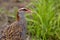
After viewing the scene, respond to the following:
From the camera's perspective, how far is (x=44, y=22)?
14.9 ft

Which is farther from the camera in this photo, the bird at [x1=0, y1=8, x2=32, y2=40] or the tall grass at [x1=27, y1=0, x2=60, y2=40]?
the tall grass at [x1=27, y1=0, x2=60, y2=40]

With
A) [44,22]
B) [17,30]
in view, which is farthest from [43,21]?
[17,30]

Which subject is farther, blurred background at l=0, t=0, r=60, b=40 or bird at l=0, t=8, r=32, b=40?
blurred background at l=0, t=0, r=60, b=40

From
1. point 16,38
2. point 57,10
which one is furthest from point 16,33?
point 57,10

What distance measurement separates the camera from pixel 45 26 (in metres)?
4.49

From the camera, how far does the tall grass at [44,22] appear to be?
4.48 metres

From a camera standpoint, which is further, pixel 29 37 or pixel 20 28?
pixel 29 37

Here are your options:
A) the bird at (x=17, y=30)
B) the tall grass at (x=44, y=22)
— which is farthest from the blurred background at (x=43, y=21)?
the bird at (x=17, y=30)

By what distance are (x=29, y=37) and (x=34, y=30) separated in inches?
6.6

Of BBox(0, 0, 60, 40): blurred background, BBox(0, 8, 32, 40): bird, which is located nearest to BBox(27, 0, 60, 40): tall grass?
BBox(0, 0, 60, 40): blurred background

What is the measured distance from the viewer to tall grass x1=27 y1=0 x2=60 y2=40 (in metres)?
4.48

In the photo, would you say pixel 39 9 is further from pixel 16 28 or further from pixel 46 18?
pixel 16 28

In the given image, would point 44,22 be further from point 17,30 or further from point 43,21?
point 17,30

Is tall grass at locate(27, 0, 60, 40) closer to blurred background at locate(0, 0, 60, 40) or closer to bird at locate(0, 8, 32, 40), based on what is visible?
blurred background at locate(0, 0, 60, 40)
